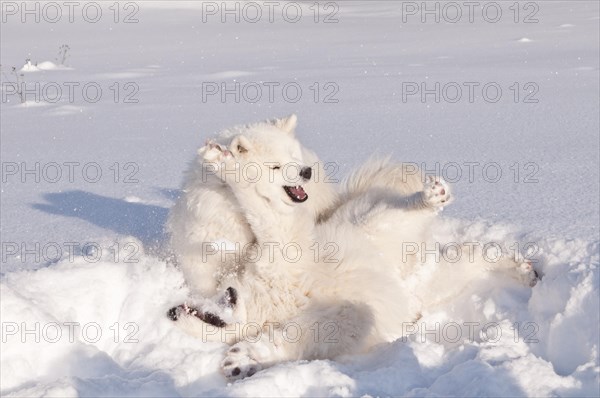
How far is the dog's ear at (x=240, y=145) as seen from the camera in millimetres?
3475

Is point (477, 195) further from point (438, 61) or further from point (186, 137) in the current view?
point (438, 61)

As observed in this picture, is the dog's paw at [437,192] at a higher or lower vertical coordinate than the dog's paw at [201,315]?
higher

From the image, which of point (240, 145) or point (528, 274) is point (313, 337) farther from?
point (528, 274)

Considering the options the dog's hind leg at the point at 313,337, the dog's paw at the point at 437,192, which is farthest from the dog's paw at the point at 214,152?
the dog's paw at the point at 437,192

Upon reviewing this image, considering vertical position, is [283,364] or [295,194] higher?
[295,194]

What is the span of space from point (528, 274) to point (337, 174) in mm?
2068

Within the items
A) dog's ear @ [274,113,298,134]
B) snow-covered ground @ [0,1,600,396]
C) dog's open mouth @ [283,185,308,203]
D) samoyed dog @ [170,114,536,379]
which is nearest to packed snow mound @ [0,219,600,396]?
snow-covered ground @ [0,1,600,396]

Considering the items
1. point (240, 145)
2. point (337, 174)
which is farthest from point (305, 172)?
point (337, 174)

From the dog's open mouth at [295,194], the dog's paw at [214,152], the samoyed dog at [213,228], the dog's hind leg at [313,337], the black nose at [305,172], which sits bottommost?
the dog's hind leg at [313,337]

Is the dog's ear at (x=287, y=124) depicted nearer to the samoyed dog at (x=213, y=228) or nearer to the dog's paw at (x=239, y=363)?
the samoyed dog at (x=213, y=228)

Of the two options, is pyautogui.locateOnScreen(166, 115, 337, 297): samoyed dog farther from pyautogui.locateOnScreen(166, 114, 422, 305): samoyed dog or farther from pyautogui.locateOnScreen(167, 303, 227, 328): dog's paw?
pyautogui.locateOnScreen(167, 303, 227, 328): dog's paw

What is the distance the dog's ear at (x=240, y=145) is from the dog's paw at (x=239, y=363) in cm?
87

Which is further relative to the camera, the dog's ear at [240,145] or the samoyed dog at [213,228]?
the samoyed dog at [213,228]

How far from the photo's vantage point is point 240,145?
11.5 ft
